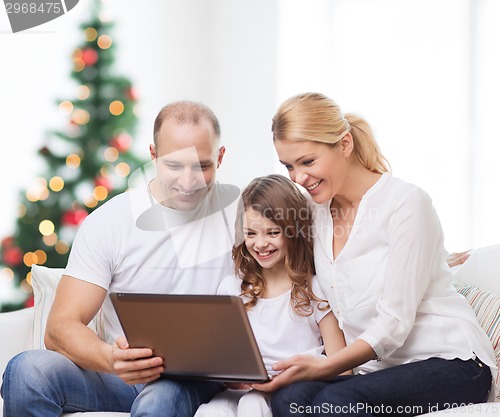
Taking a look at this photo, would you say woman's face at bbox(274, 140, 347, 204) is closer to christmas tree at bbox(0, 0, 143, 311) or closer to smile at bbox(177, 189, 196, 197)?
smile at bbox(177, 189, 196, 197)

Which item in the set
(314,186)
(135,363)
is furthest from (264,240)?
(135,363)

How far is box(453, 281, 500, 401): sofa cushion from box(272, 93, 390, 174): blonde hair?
0.45 meters

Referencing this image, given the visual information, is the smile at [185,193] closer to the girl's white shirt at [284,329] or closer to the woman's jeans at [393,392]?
the girl's white shirt at [284,329]

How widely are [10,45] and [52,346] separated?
250 centimetres

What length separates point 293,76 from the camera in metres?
4.42

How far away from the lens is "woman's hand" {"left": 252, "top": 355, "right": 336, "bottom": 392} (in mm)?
1614

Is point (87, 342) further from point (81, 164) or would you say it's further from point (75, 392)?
point (81, 164)

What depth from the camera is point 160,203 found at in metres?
2.07

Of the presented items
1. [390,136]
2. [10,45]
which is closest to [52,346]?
[10,45]

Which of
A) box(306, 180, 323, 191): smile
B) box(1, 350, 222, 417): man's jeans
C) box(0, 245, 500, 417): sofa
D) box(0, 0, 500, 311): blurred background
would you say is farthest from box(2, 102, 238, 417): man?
box(0, 0, 500, 311): blurred background

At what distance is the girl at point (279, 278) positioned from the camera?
1880 mm

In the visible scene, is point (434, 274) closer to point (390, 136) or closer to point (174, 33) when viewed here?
point (390, 136)

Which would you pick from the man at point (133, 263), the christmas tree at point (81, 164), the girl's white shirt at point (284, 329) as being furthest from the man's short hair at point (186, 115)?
the christmas tree at point (81, 164)

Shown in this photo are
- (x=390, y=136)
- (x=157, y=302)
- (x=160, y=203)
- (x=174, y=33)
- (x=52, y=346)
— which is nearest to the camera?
(x=157, y=302)
